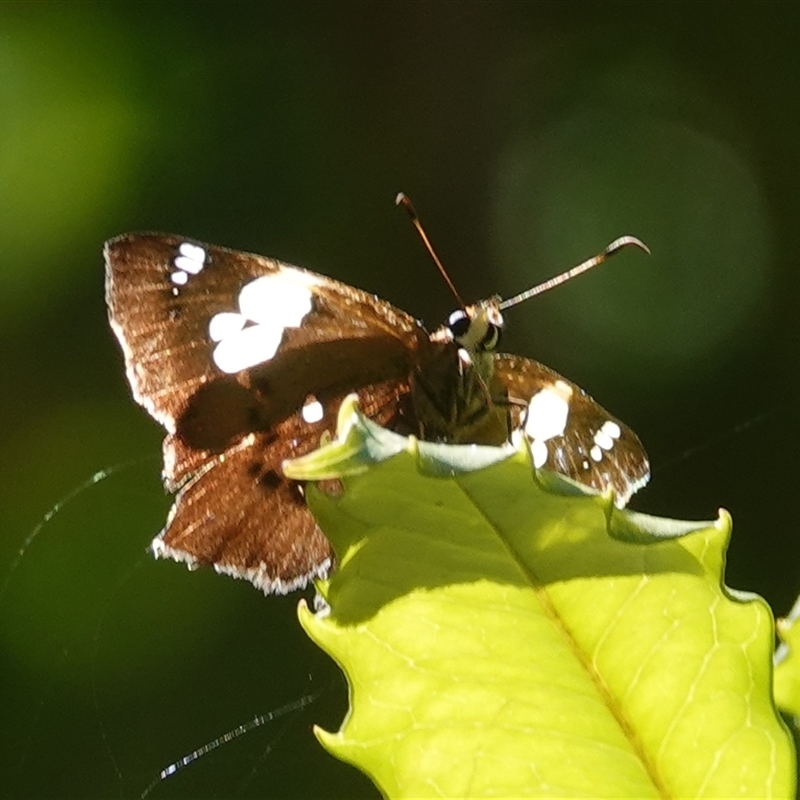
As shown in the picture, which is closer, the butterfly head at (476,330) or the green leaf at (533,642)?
the green leaf at (533,642)

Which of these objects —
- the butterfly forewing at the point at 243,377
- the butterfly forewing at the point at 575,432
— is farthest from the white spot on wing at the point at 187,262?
the butterfly forewing at the point at 575,432

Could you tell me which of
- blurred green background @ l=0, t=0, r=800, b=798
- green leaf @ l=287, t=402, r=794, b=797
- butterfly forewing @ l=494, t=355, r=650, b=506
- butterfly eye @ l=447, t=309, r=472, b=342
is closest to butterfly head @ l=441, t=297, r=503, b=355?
butterfly eye @ l=447, t=309, r=472, b=342

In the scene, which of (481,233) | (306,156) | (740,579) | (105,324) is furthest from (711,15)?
(105,324)

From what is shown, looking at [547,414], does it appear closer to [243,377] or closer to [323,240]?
[243,377]

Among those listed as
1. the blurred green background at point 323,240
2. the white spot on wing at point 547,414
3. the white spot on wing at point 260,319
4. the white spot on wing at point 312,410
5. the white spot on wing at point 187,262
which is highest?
the white spot on wing at point 187,262

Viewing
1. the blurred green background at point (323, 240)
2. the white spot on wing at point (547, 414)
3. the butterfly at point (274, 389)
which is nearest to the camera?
the butterfly at point (274, 389)

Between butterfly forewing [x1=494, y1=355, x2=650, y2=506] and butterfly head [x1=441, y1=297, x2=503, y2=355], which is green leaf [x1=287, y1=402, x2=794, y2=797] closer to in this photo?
butterfly head [x1=441, y1=297, x2=503, y2=355]

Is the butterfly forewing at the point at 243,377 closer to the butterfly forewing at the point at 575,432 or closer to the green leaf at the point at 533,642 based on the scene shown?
the butterfly forewing at the point at 575,432
